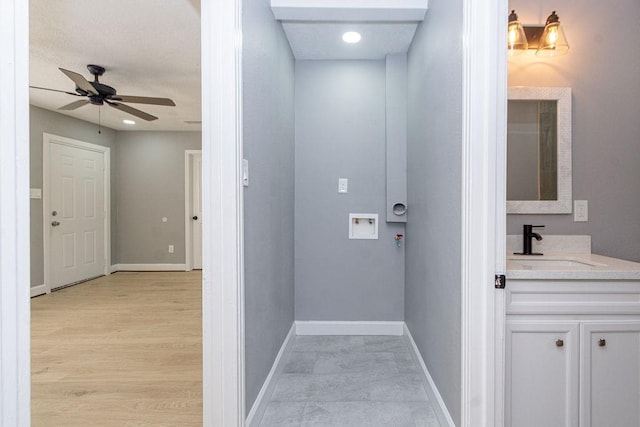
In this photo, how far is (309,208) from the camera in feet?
9.70

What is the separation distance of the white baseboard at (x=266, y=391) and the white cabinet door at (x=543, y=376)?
1142 millimetres

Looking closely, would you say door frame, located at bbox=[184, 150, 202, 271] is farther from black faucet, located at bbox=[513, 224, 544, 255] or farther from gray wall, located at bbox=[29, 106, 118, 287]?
black faucet, located at bbox=[513, 224, 544, 255]

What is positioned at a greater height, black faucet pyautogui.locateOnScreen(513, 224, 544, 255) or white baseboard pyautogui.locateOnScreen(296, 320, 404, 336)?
black faucet pyautogui.locateOnScreen(513, 224, 544, 255)

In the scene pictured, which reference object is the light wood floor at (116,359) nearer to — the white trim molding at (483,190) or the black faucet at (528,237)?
the white trim molding at (483,190)

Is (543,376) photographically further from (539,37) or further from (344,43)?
(344,43)

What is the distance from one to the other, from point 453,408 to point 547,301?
2.16 feet

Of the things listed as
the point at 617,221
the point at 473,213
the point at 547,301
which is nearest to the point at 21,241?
the point at 473,213

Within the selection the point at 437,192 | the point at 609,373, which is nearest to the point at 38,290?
the point at 437,192

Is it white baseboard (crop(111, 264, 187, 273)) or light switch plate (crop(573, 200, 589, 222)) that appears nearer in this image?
light switch plate (crop(573, 200, 589, 222))

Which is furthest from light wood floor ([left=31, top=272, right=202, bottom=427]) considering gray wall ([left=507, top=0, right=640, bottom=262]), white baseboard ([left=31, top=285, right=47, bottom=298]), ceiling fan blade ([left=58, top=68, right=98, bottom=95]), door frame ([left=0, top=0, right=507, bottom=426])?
gray wall ([left=507, top=0, right=640, bottom=262])

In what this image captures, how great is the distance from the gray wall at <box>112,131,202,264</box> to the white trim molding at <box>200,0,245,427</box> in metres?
4.66

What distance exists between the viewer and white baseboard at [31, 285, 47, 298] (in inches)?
165

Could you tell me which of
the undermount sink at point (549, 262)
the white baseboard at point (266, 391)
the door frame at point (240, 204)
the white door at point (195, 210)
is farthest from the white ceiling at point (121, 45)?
the undermount sink at point (549, 262)

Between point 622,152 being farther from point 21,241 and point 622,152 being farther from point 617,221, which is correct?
point 21,241
